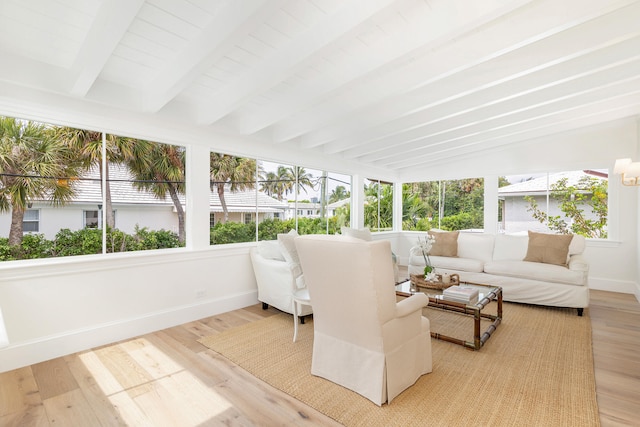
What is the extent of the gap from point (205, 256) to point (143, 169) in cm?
121

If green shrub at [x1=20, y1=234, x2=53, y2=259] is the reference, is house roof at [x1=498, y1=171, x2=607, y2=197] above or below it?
above

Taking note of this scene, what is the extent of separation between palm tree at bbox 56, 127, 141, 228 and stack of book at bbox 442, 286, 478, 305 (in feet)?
11.4

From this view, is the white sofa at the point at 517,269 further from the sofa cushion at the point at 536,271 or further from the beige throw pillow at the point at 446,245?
the beige throw pillow at the point at 446,245

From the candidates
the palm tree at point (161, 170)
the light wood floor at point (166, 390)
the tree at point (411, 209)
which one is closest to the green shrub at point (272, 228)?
the palm tree at point (161, 170)

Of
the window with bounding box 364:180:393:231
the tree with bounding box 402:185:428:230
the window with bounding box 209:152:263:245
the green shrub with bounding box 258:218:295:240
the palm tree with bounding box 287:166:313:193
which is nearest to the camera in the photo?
the window with bounding box 209:152:263:245

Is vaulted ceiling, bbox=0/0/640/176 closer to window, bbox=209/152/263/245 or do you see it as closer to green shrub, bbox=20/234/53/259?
window, bbox=209/152/263/245

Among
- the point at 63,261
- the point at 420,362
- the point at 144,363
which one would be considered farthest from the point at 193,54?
the point at 420,362

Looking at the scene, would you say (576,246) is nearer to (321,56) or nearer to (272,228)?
(272,228)

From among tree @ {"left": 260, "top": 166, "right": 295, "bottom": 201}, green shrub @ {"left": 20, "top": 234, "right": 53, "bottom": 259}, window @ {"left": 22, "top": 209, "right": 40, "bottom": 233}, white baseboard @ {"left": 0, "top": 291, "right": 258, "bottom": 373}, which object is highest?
tree @ {"left": 260, "top": 166, "right": 295, "bottom": 201}

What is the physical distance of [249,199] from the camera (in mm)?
4285

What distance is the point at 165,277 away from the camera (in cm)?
343

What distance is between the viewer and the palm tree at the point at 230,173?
398 centimetres

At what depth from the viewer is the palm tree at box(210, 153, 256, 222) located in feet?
13.1

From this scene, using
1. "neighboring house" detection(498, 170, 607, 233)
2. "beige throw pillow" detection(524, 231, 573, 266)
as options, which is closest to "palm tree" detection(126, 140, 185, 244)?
"beige throw pillow" detection(524, 231, 573, 266)
